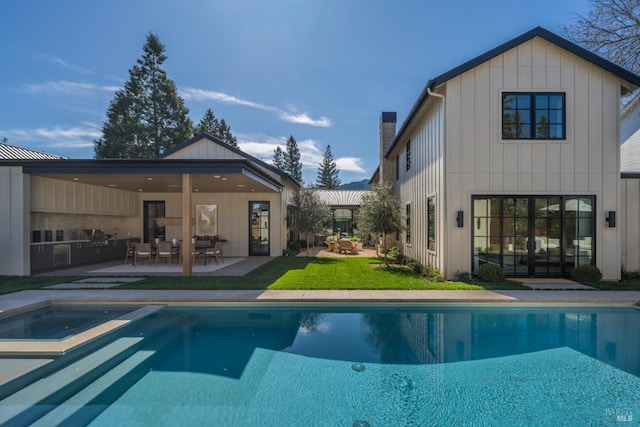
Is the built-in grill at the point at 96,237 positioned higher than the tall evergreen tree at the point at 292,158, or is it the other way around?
the tall evergreen tree at the point at 292,158

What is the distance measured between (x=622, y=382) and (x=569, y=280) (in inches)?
248

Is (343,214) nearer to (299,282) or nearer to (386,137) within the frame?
(386,137)

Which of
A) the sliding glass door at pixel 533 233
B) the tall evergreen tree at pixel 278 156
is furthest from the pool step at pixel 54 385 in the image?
the tall evergreen tree at pixel 278 156

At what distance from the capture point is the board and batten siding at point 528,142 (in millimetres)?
9273

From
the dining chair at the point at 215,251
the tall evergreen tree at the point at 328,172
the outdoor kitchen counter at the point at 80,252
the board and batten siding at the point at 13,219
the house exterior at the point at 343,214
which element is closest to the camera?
the board and batten siding at the point at 13,219

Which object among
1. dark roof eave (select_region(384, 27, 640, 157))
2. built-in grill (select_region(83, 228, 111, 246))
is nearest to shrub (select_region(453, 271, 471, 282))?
dark roof eave (select_region(384, 27, 640, 157))

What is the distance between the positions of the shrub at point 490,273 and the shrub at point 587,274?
2.27 meters

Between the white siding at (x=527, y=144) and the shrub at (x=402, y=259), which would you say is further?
the shrub at (x=402, y=259)

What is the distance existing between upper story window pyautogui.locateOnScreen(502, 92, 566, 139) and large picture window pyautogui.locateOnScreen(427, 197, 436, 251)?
2.91m

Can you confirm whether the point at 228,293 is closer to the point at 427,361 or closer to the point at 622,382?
the point at 427,361

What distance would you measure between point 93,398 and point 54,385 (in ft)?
2.25

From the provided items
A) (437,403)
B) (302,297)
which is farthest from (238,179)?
(437,403)

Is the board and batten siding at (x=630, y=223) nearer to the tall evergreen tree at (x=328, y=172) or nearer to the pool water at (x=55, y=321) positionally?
the pool water at (x=55, y=321)

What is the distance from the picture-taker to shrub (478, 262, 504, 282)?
9070mm
